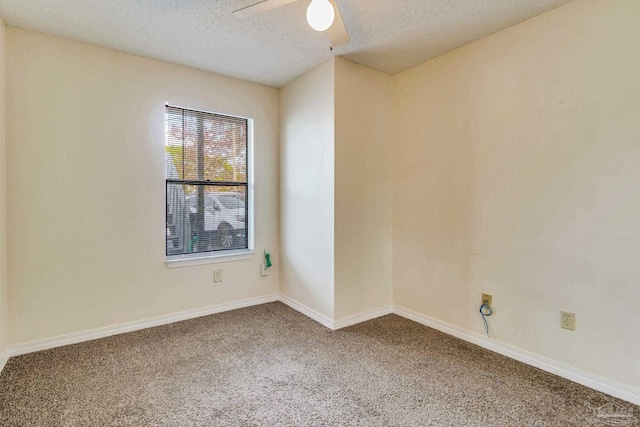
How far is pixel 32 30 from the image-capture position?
228cm

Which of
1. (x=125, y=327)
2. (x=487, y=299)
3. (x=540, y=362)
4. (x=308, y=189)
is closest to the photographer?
(x=540, y=362)

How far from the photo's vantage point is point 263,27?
2.26 metres

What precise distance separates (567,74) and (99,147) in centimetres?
335

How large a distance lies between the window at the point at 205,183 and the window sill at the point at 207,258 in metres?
0.05

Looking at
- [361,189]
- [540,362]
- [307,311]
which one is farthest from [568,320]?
[307,311]

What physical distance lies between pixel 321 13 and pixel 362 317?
94.8 inches

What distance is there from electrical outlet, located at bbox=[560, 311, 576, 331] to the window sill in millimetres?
2633

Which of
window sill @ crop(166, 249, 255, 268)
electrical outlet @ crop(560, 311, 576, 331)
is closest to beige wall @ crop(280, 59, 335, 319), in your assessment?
window sill @ crop(166, 249, 255, 268)

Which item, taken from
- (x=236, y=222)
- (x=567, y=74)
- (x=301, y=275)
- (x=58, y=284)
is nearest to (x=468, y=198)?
(x=567, y=74)

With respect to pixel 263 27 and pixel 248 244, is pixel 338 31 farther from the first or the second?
pixel 248 244

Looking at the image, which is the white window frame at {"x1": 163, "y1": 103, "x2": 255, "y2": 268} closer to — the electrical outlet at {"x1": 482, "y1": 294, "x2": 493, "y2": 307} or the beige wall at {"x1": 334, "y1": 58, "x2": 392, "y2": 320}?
the beige wall at {"x1": 334, "y1": 58, "x2": 392, "y2": 320}

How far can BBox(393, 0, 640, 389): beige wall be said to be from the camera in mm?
1783

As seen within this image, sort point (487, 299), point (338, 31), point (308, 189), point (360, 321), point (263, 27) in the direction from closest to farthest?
point (338, 31), point (263, 27), point (487, 299), point (360, 321), point (308, 189)

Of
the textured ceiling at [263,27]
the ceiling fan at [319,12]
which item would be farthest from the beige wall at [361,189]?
the ceiling fan at [319,12]
